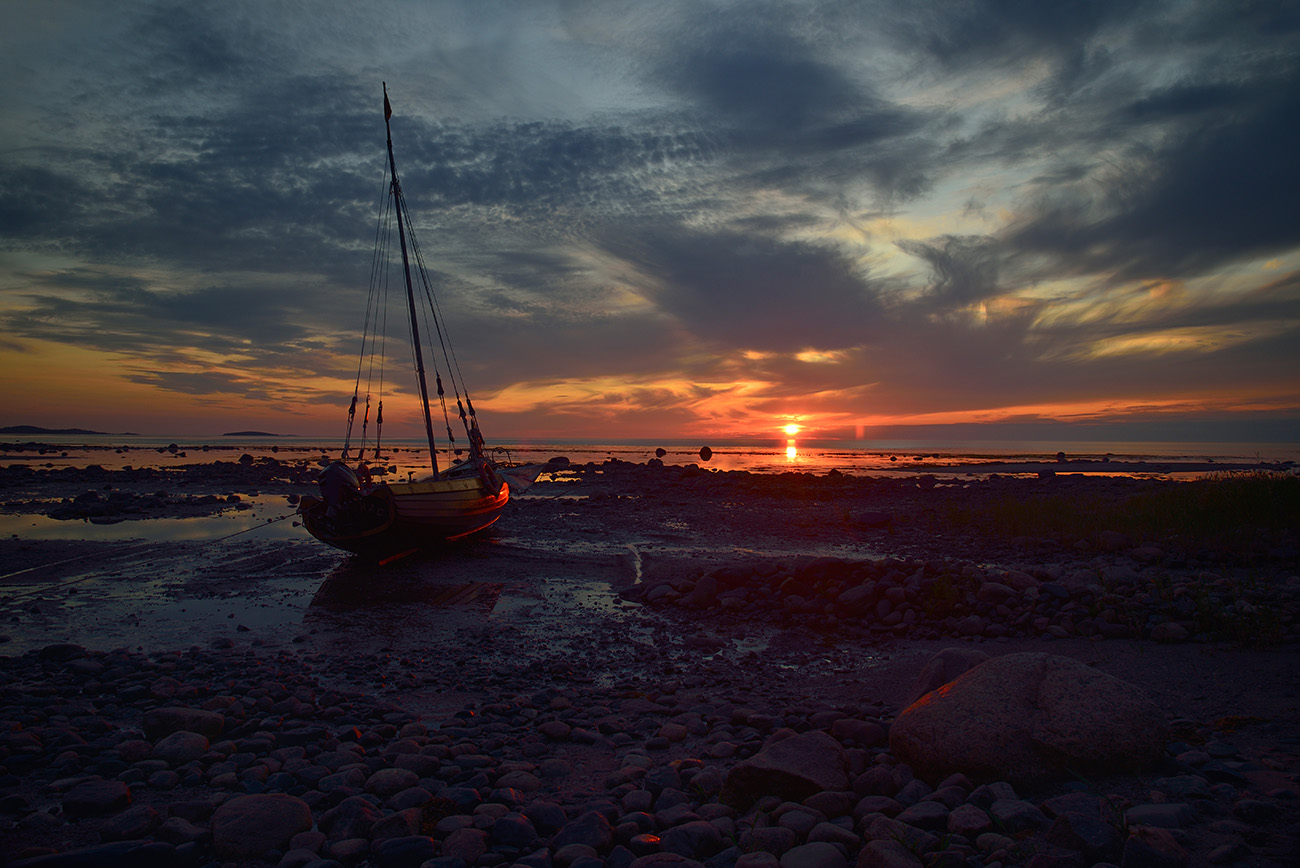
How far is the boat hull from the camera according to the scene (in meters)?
15.8

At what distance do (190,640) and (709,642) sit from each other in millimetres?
7965

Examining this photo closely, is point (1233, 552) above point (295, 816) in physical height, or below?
above

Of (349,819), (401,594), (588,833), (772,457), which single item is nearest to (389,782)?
(349,819)

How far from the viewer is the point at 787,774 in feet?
15.6

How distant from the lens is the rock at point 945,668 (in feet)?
20.7

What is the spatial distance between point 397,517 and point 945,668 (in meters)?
13.7

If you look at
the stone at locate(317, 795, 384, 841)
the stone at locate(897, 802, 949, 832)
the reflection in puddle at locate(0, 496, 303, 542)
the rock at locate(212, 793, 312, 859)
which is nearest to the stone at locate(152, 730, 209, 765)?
the rock at locate(212, 793, 312, 859)

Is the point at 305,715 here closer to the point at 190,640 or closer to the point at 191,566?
the point at 190,640

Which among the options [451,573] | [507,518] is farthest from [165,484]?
[451,573]

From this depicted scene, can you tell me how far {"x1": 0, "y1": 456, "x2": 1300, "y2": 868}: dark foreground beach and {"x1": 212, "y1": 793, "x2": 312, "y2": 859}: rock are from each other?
0.05 feet

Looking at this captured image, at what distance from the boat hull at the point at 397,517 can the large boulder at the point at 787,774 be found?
44.0 feet

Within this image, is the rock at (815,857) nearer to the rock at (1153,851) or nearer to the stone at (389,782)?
the rock at (1153,851)

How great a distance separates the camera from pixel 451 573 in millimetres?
15234

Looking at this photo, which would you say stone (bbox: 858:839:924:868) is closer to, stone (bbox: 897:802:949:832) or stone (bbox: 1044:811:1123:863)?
stone (bbox: 897:802:949:832)
